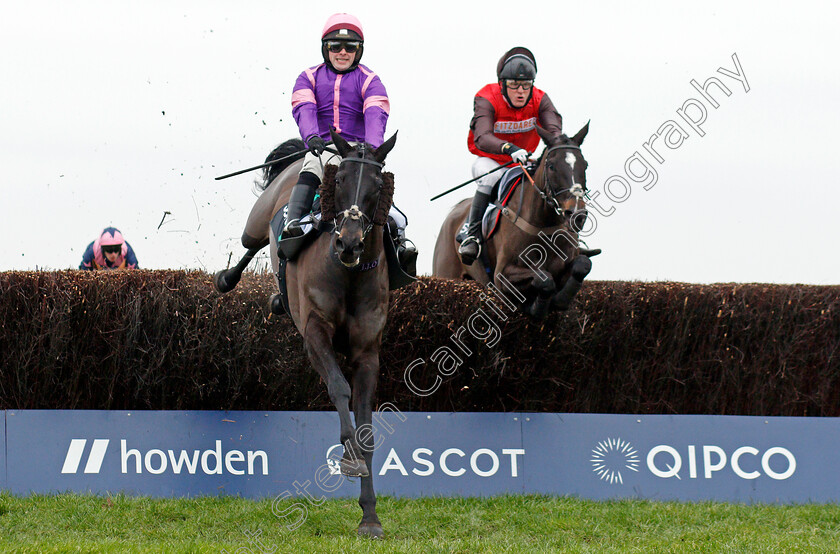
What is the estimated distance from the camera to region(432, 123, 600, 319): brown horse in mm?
7984

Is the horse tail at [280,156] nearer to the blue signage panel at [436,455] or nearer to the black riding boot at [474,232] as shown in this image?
the black riding boot at [474,232]

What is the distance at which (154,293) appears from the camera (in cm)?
753

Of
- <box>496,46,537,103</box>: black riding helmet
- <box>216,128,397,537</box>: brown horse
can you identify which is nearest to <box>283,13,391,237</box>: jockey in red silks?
<box>216,128,397,537</box>: brown horse

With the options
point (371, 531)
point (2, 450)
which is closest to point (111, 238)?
point (2, 450)

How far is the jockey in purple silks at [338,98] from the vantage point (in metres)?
6.93

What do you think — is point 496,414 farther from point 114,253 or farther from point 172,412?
point 114,253

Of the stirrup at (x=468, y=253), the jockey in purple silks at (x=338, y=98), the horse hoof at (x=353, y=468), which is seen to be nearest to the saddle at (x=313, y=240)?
the jockey in purple silks at (x=338, y=98)

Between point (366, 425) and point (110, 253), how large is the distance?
20.9ft

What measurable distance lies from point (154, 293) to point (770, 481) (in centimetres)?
475

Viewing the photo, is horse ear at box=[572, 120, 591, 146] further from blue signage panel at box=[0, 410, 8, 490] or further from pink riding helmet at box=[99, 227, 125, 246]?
pink riding helmet at box=[99, 227, 125, 246]

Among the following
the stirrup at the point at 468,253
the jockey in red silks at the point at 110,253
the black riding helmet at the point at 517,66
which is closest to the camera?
the black riding helmet at the point at 517,66

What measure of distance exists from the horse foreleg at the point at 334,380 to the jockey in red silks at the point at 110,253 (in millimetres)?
5787

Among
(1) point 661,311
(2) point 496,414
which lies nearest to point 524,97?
(1) point 661,311

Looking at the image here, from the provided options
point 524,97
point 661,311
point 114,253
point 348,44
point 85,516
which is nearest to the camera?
point 85,516
